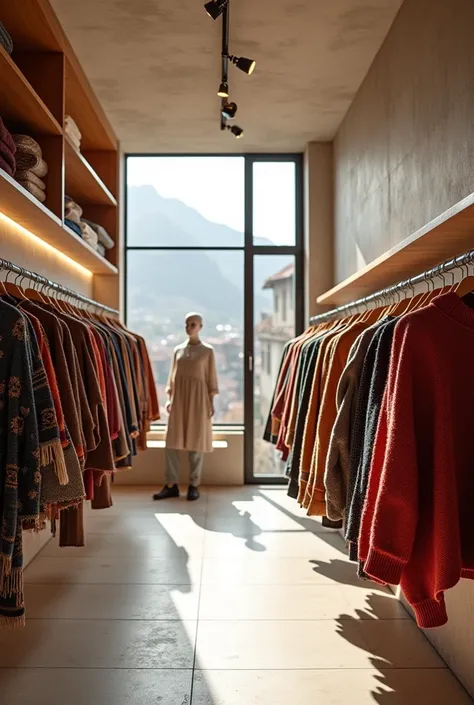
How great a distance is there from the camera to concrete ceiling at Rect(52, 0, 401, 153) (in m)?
3.74

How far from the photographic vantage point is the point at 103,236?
17.0 feet

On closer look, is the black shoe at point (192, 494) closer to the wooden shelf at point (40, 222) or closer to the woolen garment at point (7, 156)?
the wooden shelf at point (40, 222)

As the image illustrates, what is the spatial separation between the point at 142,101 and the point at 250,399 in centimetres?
285

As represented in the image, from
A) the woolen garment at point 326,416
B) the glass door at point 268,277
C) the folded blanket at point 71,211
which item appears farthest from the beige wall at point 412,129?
the folded blanket at point 71,211

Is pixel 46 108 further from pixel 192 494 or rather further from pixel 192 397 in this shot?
pixel 192 494

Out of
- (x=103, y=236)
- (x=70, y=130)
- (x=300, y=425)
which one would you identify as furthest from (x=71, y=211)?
(x=300, y=425)

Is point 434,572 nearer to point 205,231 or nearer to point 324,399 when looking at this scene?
point 324,399

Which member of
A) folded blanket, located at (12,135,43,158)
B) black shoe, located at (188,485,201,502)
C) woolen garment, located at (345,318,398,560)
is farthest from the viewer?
black shoe, located at (188,485,201,502)

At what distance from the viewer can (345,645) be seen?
2.86 metres

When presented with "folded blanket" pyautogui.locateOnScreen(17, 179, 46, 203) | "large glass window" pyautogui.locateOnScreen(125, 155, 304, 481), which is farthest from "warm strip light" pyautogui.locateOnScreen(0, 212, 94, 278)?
"large glass window" pyautogui.locateOnScreen(125, 155, 304, 481)

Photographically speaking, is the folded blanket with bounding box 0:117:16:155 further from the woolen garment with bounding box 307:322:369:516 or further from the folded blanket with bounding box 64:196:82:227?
the woolen garment with bounding box 307:322:369:516

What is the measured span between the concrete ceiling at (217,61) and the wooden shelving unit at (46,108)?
0.17 metres

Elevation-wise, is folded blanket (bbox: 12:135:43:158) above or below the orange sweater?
above

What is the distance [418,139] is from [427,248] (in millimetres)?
969
